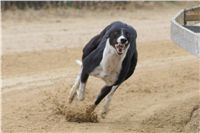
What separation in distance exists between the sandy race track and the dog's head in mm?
969

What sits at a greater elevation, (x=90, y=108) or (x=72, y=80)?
(x=90, y=108)

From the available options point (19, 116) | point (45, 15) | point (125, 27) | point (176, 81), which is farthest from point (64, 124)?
point (45, 15)

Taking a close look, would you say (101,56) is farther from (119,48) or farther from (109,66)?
(119,48)

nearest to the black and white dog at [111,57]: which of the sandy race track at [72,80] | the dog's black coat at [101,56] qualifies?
the dog's black coat at [101,56]

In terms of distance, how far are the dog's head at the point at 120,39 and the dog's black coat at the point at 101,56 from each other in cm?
6

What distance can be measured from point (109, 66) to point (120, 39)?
52 centimetres

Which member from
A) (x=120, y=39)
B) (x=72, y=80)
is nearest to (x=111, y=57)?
(x=120, y=39)

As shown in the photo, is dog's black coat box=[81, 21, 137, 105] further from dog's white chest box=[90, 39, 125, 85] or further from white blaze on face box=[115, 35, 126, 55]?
white blaze on face box=[115, 35, 126, 55]

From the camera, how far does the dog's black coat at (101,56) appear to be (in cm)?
830

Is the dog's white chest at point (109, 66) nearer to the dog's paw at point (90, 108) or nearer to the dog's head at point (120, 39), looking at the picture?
the dog's head at point (120, 39)

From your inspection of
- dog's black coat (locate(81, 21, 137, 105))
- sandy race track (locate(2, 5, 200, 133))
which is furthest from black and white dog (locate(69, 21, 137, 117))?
sandy race track (locate(2, 5, 200, 133))

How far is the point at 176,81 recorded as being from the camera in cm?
1189

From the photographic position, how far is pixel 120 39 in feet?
26.1

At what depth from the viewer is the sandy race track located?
864 cm
